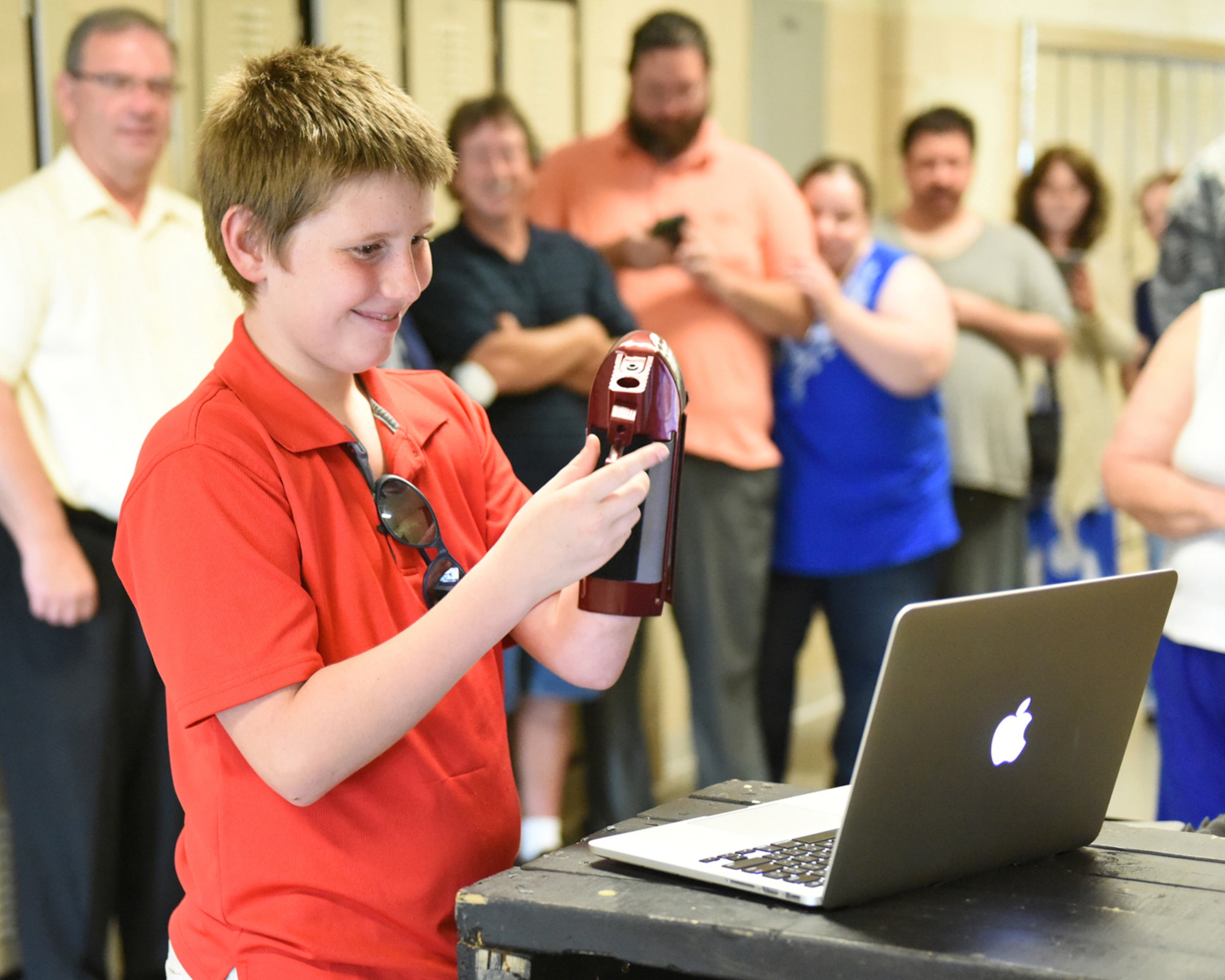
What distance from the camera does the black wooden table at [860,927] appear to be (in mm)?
812

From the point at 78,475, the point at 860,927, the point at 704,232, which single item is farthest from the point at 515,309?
the point at 860,927

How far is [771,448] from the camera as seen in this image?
3066 mm

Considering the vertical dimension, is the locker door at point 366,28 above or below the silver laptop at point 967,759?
above

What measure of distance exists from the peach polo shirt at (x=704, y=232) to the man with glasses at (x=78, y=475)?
0.95 m

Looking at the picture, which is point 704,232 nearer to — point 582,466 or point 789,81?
point 789,81

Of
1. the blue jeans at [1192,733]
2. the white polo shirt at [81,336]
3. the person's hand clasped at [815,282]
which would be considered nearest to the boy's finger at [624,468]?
the blue jeans at [1192,733]

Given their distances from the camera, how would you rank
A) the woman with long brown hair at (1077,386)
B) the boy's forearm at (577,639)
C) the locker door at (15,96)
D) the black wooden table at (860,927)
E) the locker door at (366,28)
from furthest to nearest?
1. the woman with long brown hair at (1077,386)
2. the locker door at (366,28)
3. the locker door at (15,96)
4. the boy's forearm at (577,639)
5. the black wooden table at (860,927)

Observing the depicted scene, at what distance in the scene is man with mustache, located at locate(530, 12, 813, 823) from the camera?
301 centimetres

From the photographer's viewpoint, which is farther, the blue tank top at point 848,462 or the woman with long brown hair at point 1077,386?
the woman with long brown hair at point 1077,386

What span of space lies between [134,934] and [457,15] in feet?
6.73

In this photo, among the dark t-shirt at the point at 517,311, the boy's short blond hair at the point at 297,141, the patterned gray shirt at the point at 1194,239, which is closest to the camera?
the boy's short blond hair at the point at 297,141

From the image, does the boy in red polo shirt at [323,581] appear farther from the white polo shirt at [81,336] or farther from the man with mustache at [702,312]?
the man with mustache at [702,312]

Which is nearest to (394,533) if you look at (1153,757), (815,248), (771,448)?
(771,448)

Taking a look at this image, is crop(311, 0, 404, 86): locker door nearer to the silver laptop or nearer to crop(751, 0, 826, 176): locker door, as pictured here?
crop(751, 0, 826, 176): locker door
